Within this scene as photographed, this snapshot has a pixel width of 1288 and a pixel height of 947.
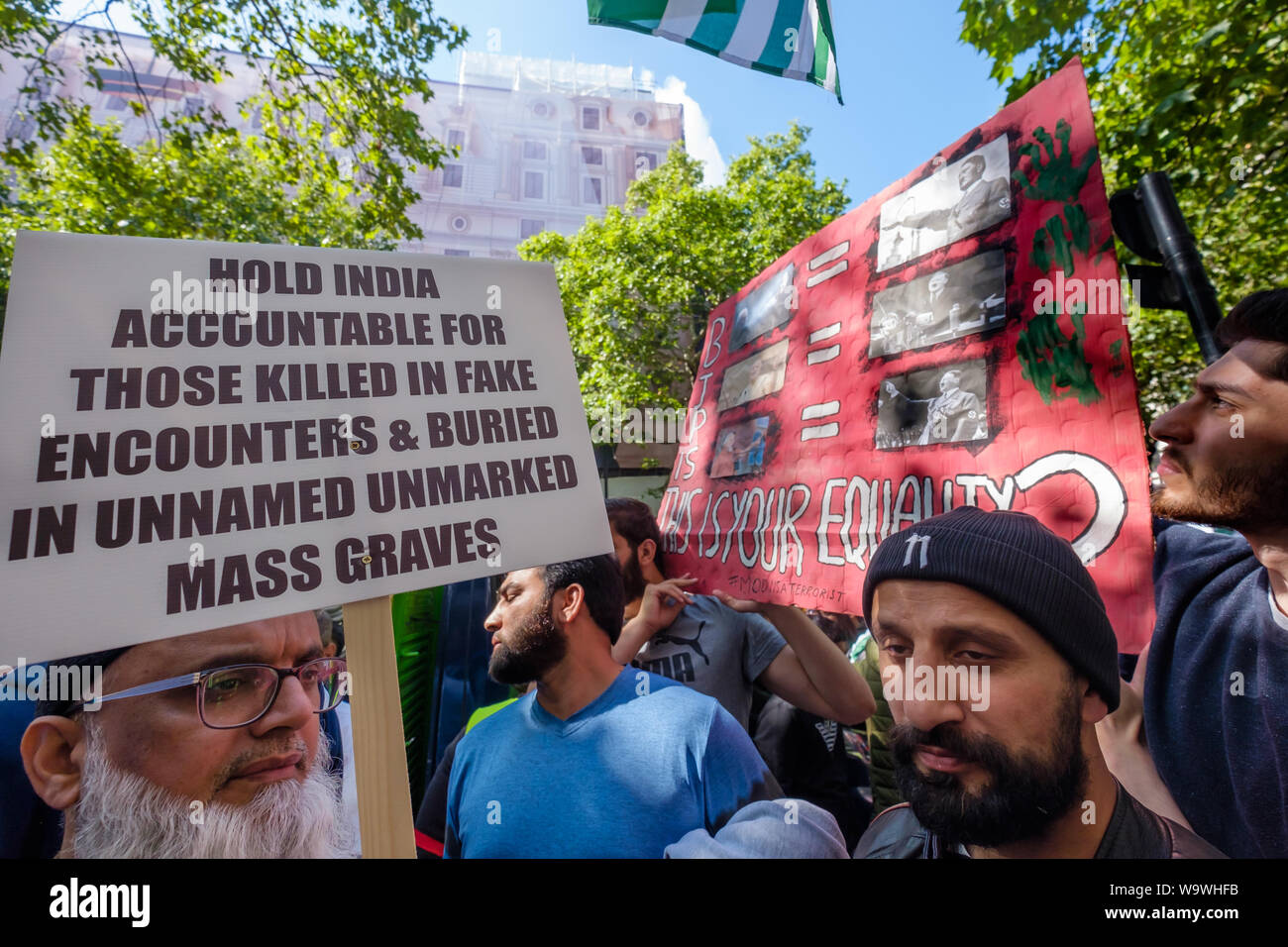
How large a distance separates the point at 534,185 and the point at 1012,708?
29.1 meters

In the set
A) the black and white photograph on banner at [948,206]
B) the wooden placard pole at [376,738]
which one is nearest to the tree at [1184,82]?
the black and white photograph on banner at [948,206]

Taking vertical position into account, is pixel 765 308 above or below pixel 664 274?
below

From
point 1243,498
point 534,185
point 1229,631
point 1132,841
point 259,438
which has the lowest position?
point 1132,841

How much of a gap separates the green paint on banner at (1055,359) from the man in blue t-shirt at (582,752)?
1183 millimetres

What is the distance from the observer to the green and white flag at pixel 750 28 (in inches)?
88.8

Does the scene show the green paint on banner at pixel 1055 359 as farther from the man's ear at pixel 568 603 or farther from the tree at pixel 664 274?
the tree at pixel 664 274

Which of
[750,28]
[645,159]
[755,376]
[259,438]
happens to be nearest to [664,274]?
[750,28]

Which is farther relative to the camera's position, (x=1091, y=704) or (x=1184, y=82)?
(x=1184, y=82)

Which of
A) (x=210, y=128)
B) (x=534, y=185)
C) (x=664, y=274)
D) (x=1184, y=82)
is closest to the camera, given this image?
(x=1184, y=82)

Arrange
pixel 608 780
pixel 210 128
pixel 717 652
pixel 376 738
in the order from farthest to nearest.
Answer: pixel 210 128 < pixel 717 652 < pixel 608 780 < pixel 376 738

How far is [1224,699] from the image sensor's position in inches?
48.2

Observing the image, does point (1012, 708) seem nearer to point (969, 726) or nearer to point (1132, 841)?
point (969, 726)

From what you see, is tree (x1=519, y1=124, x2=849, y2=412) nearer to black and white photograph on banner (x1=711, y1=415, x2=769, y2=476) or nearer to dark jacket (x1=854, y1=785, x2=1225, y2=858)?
black and white photograph on banner (x1=711, y1=415, x2=769, y2=476)
